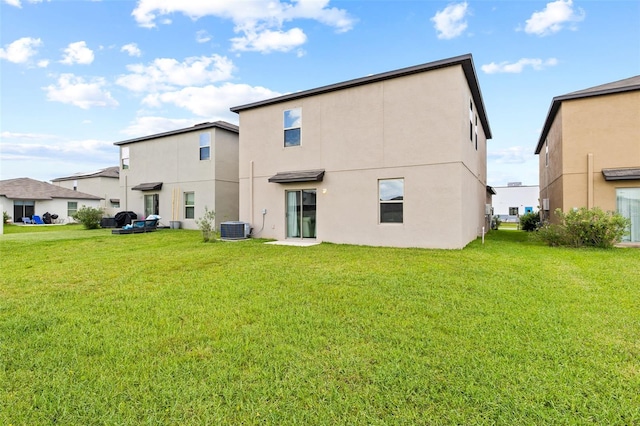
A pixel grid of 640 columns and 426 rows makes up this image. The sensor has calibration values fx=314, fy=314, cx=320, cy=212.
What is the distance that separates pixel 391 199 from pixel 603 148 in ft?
25.4

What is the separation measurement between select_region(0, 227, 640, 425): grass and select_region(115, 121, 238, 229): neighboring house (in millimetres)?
11221

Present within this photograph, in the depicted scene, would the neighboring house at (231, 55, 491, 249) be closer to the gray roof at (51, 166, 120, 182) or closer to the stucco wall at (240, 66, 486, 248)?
the stucco wall at (240, 66, 486, 248)

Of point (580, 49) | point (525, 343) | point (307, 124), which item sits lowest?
point (525, 343)

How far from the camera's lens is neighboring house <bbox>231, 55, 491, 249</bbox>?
9789mm

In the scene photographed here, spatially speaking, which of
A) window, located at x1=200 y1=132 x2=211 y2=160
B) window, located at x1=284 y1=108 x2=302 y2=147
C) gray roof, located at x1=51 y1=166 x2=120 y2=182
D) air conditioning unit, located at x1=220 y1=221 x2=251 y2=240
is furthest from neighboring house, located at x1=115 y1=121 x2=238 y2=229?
gray roof, located at x1=51 y1=166 x2=120 y2=182

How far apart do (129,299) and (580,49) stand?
16700mm

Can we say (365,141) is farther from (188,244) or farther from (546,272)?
(188,244)

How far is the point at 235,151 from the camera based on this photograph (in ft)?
59.4

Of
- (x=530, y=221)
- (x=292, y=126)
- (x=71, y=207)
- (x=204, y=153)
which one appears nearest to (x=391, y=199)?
(x=292, y=126)

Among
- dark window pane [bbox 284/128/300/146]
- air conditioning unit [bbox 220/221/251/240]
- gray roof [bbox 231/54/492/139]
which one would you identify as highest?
gray roof [bbox 231/54/492/139]

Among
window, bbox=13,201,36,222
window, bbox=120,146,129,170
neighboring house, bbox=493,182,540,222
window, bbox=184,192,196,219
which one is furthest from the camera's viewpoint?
neighboring house, bbox=493,182,540,222

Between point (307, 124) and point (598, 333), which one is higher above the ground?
point (307, 124)

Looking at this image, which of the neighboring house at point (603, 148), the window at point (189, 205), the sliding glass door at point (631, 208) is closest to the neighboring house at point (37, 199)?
the window at point (189, 205)

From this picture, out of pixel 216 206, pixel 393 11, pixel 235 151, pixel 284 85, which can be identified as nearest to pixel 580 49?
pixel 393 11
